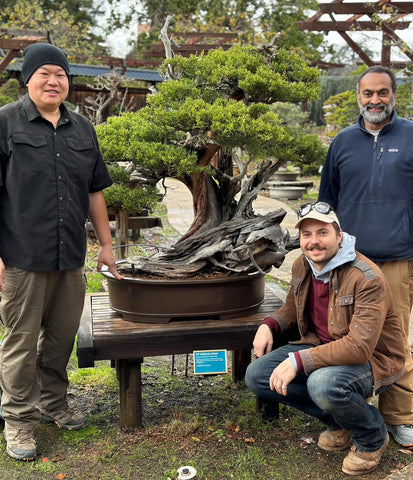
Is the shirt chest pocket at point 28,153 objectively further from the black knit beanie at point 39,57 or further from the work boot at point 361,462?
the work boot at point 361,462

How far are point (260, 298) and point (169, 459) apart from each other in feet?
3.18

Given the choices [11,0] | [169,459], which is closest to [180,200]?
[169,459]

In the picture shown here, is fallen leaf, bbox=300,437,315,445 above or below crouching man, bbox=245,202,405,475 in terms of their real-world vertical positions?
below

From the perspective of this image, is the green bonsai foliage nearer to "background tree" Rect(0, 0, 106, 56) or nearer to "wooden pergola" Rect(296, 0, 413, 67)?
"wooden pergola" Rect(296, 0, 413, 67)

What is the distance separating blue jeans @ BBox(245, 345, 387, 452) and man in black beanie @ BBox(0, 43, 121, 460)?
38.9 inches

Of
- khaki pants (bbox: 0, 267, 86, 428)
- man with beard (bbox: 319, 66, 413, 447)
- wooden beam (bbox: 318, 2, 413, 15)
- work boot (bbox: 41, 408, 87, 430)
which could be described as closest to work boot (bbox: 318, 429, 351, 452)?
man with beard (bbox: 319, 66, 413, 447)

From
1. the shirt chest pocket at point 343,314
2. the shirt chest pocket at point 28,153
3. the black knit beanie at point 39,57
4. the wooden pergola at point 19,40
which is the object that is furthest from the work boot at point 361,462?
the wooden pergola at point 19,40

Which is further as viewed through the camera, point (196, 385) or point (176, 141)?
point (196, 385)

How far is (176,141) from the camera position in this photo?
317 centimetres

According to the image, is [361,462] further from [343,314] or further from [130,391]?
[130,391]

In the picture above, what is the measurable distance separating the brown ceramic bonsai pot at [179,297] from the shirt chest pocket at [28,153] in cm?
71

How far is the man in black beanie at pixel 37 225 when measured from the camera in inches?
105

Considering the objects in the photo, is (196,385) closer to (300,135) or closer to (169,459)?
(169,459)

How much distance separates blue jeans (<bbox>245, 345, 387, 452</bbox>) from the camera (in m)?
2.50
